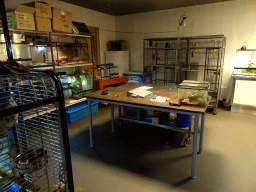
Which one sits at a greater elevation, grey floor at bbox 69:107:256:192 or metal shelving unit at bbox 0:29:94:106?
metal shelving unit at bbox 0:29:94:106

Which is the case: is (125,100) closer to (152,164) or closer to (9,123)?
(152,164)

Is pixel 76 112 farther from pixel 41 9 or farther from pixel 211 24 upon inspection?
pixel 211 24

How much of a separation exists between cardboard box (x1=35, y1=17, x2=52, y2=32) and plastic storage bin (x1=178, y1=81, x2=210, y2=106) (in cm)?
265

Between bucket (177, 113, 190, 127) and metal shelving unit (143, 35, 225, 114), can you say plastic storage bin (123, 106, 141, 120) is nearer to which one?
bucket (177, 113, 190, 127)

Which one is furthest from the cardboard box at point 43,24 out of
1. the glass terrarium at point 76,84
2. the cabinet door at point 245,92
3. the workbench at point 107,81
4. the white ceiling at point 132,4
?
the cabinet door at point 245,92

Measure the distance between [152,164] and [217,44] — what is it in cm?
394

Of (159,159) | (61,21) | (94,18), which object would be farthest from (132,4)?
(159,159)

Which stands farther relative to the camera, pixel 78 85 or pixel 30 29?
pixel 78 85

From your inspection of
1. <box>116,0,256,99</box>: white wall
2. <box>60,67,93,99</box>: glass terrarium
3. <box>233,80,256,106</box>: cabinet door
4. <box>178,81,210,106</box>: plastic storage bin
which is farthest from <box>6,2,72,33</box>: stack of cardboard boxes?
<box>233,80,256,106</box>: cabinet door

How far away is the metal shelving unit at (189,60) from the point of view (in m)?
4.70

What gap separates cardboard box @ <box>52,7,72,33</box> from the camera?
11.3 ft

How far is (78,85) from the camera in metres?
4.39

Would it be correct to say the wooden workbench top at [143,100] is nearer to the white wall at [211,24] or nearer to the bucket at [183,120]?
the bucket at [183,120]

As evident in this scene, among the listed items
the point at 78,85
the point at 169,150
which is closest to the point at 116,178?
the point at 169,150
